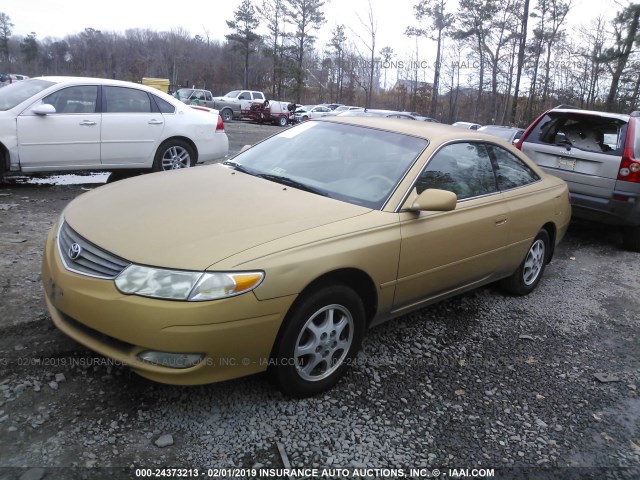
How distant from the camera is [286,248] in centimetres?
258

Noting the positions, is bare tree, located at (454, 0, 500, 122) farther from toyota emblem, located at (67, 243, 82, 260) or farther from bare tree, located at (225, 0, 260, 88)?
toyota emblem, located at (67, 243, 82, 260)

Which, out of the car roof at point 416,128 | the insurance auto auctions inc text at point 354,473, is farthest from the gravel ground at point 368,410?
the car roof at point 416,128

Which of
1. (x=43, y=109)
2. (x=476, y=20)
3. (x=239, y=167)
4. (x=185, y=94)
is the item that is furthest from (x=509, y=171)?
(x=476, y=20)

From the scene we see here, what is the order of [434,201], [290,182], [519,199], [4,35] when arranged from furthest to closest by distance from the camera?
[4,35]
[519,199]
[290,182]
[434,201]

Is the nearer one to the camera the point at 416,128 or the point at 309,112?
the point at 416,128

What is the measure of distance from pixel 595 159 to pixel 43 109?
6.96 m

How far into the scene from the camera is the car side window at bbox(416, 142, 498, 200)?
11.6ft

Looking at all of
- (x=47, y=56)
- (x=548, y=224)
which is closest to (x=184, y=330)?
(x=548, y=224)

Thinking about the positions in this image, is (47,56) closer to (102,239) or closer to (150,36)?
(150,36)

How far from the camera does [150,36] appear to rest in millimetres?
101250

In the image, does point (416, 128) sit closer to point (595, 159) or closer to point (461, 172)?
point (461, 172)

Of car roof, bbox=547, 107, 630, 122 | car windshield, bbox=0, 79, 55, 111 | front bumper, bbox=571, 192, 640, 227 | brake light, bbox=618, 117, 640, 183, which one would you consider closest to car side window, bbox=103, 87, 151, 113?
car windshield, bbox=0, 79, 55, 111

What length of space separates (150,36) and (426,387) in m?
112

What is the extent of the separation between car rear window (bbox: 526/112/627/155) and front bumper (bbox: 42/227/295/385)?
5.65 metres
